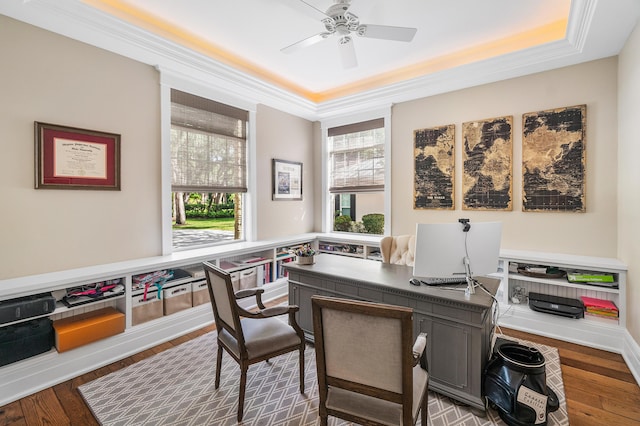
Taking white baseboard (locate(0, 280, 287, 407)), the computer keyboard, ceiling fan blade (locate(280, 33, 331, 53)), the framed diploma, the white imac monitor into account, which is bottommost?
white baseboard (locate(0, 280, 287, 407))

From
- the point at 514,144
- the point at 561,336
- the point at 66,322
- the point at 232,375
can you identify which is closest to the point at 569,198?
the point at 514,144

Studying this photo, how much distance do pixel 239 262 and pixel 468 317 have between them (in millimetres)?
2825

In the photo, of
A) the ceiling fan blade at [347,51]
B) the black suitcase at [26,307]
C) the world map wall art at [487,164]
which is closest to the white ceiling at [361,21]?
the ceiling fan blade at [347,51]

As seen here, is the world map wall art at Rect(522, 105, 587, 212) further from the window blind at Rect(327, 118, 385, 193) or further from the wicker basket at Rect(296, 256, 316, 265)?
the wicker basket at Rect(296, 256, 316, 265)

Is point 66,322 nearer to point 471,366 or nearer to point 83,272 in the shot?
point 83,272

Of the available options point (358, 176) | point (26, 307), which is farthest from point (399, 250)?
point (26, 307)

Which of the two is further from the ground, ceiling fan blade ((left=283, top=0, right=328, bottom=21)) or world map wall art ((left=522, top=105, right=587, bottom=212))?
ceiling fan blade ((left=283, top=0, right=328, bottom=21))

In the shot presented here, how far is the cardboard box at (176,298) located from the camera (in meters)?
3.14

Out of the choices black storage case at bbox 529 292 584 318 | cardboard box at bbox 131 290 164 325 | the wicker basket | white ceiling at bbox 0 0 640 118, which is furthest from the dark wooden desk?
white ceiling at bbox 0 0 640 118

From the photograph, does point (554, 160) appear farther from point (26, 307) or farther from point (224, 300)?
point (26, 307)

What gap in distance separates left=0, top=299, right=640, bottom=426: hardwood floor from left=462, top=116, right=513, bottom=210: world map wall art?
1.67m

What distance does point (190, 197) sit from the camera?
390 centimetres

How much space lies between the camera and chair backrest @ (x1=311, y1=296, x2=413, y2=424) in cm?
130

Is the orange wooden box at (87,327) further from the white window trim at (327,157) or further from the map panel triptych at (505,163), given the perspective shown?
the map panel triptych at (505,163)
